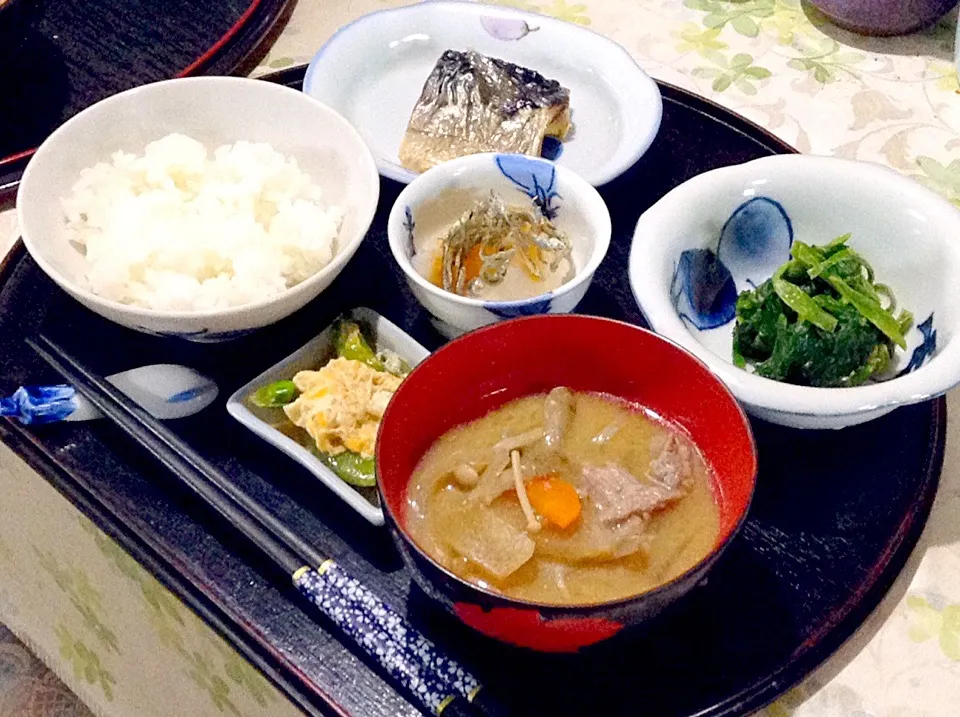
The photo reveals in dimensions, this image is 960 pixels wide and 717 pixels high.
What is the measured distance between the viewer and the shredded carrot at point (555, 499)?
1.03 m

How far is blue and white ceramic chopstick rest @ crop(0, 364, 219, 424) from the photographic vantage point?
4.09ft

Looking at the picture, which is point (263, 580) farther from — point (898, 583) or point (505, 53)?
point (505, 53)

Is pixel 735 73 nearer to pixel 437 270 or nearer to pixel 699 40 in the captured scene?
pixel 699 40

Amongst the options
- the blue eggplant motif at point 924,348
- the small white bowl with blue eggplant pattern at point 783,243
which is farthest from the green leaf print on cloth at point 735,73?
the blue eggplant motif at point 924,348

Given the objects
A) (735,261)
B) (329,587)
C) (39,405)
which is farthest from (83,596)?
(735,261)

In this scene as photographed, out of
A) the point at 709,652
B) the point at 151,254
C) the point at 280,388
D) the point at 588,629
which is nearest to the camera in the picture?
the point at 588,629

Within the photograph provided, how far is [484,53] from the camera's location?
6.34 ft

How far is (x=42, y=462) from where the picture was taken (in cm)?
123

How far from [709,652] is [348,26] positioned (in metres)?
1.49

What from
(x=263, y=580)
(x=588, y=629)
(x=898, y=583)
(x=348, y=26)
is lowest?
(x=898, y=583)

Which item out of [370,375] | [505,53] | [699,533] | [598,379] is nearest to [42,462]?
[370,375]

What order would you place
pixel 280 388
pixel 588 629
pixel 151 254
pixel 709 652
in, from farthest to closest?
pixel 151 254, pixel 280 388, pixel 709 652, pixel 588 629

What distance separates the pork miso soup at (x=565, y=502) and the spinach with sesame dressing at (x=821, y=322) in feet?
0.86

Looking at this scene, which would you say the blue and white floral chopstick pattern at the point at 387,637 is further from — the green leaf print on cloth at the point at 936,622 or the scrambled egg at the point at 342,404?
the green leaf print on cloth at the point at 936,622
